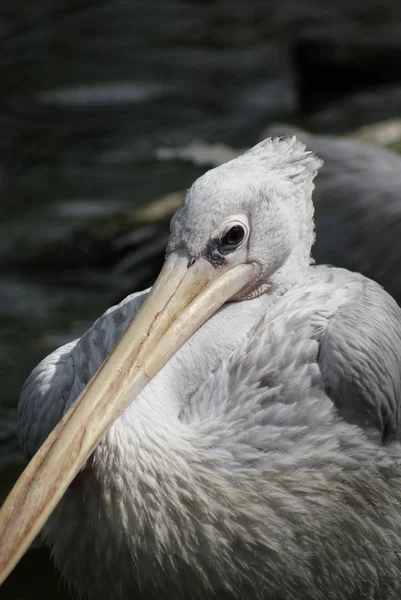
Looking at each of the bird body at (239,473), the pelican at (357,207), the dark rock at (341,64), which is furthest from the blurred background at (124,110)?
the bird body at (239,473)

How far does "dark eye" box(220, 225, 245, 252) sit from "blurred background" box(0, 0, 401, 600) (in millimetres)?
1945

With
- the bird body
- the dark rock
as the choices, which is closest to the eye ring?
the bird body

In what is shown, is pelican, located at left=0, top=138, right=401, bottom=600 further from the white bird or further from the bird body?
the white bird

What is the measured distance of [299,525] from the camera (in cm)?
320

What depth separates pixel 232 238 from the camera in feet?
10.5

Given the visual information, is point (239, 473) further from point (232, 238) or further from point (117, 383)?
point (232, 238)

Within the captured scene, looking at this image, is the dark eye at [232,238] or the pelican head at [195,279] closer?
the pelican head at [195,279]

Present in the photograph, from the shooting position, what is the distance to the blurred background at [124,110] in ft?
21.5

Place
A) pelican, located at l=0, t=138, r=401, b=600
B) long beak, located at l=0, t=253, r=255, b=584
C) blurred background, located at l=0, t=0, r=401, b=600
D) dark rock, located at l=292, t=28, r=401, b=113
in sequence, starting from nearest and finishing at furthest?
long beak, located at l=0, t=253, r=255, b=584 < pelican, located at l=0, t=138, r=401, b=600 < blurred background, located at l=0, t=0, r=401, b=600 < dark rock, located at l=292, t=28, r=401, b=113

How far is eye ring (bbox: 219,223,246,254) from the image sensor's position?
3188 mm

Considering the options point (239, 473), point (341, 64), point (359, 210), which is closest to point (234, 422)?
point (239, 473)

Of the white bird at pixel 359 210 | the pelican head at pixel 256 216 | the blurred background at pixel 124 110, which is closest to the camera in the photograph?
the pelican head at pixel 256 216

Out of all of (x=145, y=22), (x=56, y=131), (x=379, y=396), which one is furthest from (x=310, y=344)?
(x=145, y=22)

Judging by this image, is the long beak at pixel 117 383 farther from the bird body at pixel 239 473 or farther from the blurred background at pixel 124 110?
the blurred background at pixel 124 110
